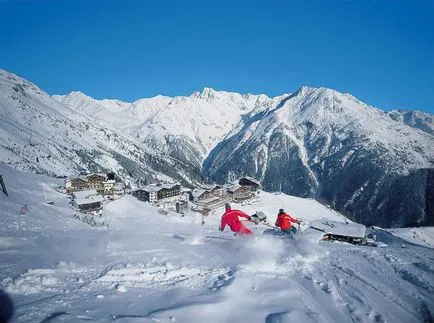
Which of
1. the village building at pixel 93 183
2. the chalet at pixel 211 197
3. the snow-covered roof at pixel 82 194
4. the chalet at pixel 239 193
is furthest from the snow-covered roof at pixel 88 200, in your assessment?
the chalet at pixel 239 193

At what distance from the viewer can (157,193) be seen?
99250 millimetres

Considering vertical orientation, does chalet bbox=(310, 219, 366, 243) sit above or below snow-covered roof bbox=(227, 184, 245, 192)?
below

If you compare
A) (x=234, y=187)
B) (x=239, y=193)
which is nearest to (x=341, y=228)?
(x=239, y=193)

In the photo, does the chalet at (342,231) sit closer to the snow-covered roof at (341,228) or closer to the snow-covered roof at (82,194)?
the snow-covered roof at (341,228)

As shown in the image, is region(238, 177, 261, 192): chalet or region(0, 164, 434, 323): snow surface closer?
region(0, 164, 434, 323): snow surface

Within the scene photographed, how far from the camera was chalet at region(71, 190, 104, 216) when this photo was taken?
5841 cm

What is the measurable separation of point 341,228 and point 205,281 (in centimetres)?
4056

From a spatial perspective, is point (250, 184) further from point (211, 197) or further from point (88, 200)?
point (88, 200)

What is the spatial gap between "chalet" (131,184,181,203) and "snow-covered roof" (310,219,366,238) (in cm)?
5965

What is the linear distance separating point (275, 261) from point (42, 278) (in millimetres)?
9021

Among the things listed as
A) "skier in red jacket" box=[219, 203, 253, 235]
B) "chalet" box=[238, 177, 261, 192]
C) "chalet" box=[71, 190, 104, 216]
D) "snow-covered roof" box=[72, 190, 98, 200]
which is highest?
"chalet" box=[238, 177, 261, 192]

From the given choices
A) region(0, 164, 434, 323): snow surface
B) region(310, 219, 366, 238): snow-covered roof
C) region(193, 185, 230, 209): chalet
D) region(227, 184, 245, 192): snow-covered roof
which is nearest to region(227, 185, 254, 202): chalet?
region(227, 184, 245, 192): snow-covered roof

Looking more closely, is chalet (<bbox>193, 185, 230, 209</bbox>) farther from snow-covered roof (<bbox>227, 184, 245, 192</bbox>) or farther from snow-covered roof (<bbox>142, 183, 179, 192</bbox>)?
snow-covered roof (<bbox>142, 183, 179, 192</bbox>)

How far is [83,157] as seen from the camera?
174875 mm
